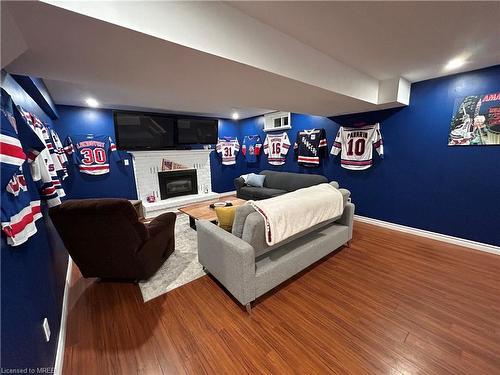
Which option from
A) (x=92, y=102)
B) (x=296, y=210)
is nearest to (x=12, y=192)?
(x=296, y=210)

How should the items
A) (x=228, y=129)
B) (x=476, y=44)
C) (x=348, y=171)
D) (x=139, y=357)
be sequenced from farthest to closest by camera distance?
(x=228, y=129)
(x=348, y=171)
(x=476, y=44)
(x=139, y=357)

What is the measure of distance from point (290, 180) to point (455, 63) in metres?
3.09

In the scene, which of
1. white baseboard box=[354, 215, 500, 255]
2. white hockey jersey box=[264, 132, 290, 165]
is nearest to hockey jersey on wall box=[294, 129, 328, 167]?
white hockey jersey box=[264, 132, 290, 165]

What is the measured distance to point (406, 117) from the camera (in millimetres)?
3215

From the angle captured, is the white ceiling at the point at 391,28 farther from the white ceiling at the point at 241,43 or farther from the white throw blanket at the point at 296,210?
the white throw blanket at the point at 296,210

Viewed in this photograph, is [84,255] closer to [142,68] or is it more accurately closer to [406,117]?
[142,68]

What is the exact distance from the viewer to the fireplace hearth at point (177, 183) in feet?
16.2

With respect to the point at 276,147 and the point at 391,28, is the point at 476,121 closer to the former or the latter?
the point at 391,28

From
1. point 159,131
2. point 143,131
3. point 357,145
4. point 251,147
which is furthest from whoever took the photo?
point 251,147

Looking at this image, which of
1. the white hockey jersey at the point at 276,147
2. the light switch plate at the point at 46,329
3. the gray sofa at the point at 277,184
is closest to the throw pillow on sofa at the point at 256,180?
the gray sofa at the point at 277,184

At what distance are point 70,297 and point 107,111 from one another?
368cm

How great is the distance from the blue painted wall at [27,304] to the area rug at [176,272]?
730mm

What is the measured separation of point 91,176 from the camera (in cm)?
409

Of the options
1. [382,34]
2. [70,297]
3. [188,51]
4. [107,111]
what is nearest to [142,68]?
[188,51]
